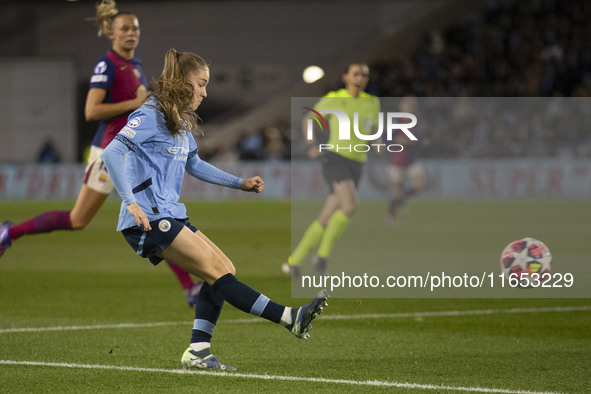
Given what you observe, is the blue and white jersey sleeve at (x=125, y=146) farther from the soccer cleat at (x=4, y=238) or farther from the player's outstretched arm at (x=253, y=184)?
the soccer cleat at (x=4, y=238)

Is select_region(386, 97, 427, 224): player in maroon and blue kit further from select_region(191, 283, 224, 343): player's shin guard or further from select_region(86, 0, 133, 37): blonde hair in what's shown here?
select_region(191, 283, 224, 343): player's shin guard

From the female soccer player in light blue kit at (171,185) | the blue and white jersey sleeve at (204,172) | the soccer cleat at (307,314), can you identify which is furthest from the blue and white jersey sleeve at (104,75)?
the soccer cleat at (307,314)

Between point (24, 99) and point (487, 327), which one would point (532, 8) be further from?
point (487, 327)

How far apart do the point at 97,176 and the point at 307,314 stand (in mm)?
3328

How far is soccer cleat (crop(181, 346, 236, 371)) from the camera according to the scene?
586 centimetres

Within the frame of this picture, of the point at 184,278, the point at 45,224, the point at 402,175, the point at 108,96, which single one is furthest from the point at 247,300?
the point at 402,175

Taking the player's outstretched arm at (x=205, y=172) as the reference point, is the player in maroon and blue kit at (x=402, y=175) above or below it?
above

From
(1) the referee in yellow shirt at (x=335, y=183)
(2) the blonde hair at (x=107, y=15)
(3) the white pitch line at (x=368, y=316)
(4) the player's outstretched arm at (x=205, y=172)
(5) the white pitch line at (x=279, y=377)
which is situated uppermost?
(2) the blonde hair at (x=107, y=15)

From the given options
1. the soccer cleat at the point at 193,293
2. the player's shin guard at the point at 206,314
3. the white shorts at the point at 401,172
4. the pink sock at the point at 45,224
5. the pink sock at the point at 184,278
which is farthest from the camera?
the white shorts at the point at 401,172

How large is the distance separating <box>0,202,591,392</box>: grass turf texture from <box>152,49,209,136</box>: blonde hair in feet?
4.65

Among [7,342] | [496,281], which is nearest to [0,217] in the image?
[496,281]

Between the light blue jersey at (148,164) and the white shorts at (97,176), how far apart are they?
2.54 meters

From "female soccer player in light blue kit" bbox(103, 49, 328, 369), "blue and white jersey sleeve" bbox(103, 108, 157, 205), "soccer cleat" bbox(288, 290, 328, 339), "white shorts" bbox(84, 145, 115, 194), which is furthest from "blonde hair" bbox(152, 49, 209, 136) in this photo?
"white shorts" bbox(84, 145, 115, 194)

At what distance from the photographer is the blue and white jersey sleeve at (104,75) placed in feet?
27.2
